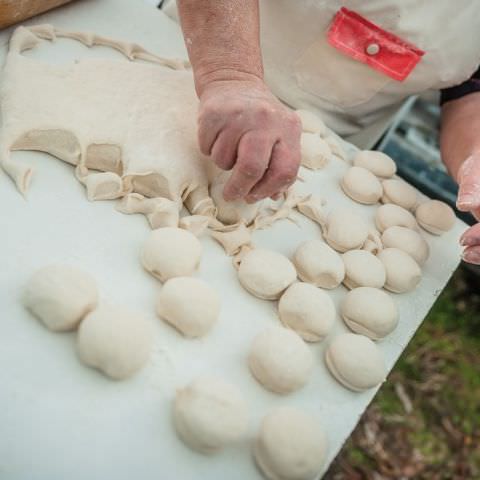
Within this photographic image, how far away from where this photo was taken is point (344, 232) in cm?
138

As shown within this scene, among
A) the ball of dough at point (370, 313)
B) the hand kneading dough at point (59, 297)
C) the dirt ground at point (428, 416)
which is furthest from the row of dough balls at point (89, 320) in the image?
the dirt ground at point (428, 416)

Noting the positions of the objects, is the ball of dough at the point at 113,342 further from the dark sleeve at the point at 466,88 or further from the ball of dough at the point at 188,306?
the dark sleeve at the point at 466,88

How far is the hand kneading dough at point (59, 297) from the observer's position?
981mm

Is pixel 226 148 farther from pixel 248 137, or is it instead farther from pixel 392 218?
pixel 392 218

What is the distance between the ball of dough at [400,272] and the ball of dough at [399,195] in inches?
9.8

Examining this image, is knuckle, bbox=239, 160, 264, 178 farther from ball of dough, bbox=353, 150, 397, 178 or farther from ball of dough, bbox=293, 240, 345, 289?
ball of dough, bbox=353, 150, 397, 178

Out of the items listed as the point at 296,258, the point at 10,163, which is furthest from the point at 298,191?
the point at 10,163

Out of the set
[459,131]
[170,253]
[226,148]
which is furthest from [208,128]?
[459,131]

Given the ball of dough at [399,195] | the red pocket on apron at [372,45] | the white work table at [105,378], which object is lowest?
the white work table at [105,378]

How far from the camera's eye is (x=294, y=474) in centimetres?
95

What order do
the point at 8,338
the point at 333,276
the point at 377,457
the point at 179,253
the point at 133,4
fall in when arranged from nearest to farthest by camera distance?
the point at 8,338 < the point at 179,253 < the point at 333,276 < the point at 133,4 < the point at 377,457

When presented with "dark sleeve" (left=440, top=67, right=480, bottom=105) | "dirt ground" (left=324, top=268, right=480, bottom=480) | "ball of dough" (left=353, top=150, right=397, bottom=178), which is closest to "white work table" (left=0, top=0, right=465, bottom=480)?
"ball of dough" (left=353, top=150, right=397, bottom=178)

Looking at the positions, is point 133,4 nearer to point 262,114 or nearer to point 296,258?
point 262,114

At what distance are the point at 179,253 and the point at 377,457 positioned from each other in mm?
1500
